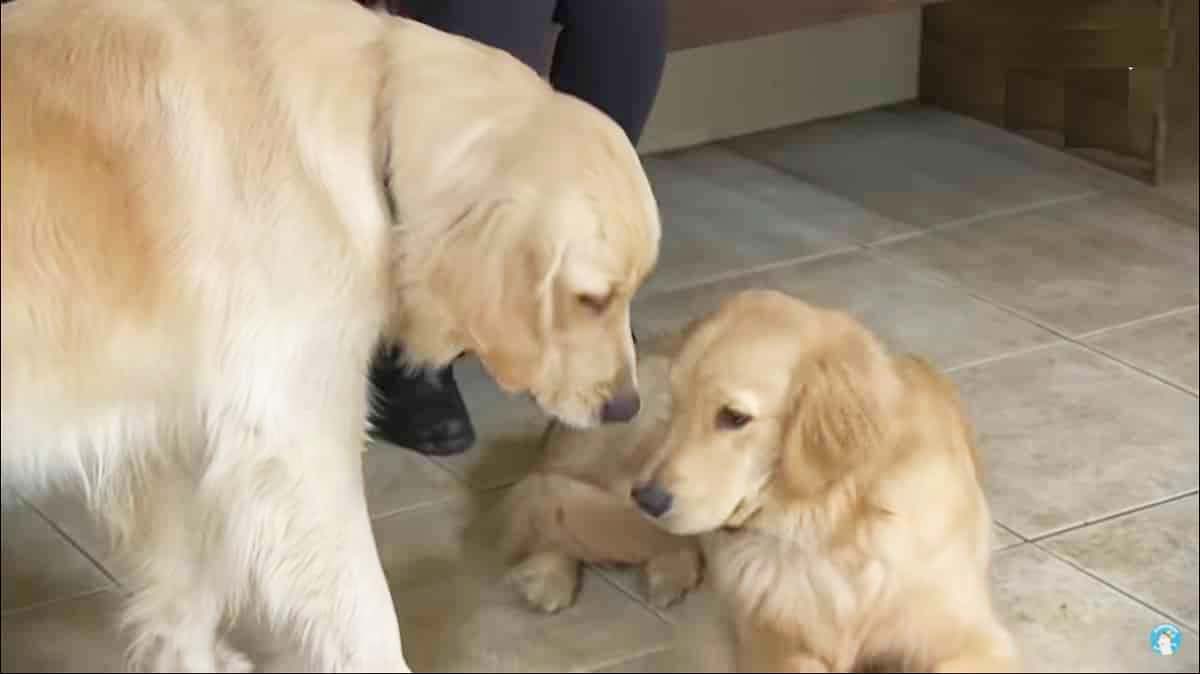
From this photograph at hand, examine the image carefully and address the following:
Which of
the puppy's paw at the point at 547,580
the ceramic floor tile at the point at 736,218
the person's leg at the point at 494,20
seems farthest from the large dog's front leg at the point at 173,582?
the ceramic floor tile at the point at 736,218

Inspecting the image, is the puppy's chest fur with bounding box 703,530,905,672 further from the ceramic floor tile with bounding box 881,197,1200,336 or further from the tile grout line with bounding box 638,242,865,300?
the ceramic floor tile with bounding box 881,197,1200,336

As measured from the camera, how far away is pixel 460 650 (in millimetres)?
1320

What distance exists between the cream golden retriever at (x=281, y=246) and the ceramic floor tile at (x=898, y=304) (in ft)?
2.28

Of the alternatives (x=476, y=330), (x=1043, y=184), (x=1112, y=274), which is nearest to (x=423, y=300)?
(x=476, y=330)

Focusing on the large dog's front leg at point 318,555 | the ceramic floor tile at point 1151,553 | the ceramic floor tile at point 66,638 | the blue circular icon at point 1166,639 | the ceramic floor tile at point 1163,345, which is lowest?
the ceramic floor tile at point 1163,345

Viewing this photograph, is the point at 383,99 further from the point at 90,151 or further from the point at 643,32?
the point at 643,32

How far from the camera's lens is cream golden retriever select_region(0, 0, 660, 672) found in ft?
3.89

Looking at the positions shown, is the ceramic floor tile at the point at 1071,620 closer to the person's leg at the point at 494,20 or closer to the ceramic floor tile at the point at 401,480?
the ceramic floor tile at the point at 401,480

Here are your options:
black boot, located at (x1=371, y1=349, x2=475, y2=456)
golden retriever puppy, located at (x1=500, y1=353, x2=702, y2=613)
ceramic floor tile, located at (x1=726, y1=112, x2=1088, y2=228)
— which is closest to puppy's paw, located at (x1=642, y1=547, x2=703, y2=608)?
golden retriever puppy, located at (x1=500, y1=353, x2=702, y2=613)

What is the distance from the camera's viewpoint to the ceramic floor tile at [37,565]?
1530 mm

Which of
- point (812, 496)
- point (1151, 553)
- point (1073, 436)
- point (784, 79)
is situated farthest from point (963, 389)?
Answer: point (784, 79)

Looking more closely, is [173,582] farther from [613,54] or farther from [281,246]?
[613,54]

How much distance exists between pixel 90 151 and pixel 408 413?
1.91 ft

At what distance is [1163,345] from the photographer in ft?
6.85
